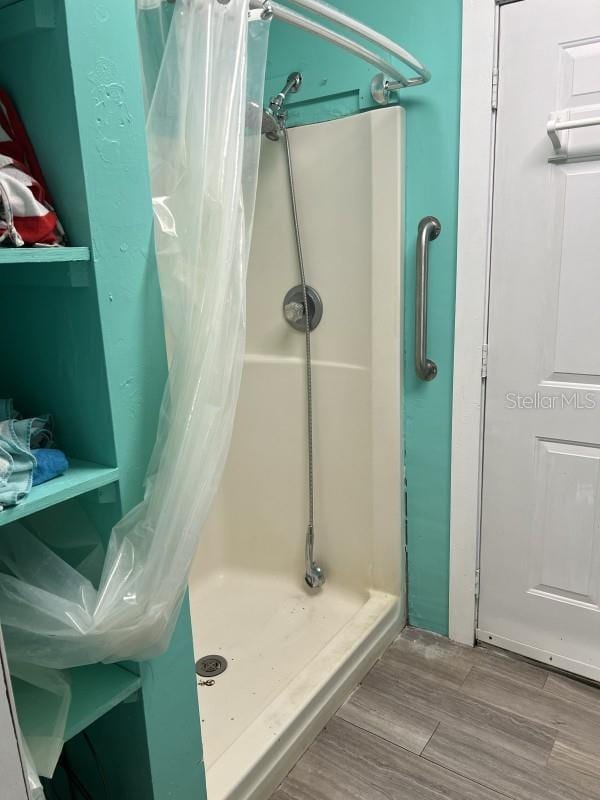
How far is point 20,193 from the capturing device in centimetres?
69

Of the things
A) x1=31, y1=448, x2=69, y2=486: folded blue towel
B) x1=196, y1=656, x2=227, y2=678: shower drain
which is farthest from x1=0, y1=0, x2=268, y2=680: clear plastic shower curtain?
x1=196, y1=656, x2=227, y2=678: shower drain

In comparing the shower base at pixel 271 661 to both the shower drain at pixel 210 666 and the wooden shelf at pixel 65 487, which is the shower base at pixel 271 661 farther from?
the wooden shelf at pixel 65 487

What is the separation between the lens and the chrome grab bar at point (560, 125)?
4.04 ft

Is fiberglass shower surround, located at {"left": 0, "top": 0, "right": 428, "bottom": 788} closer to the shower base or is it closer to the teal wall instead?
the shower base

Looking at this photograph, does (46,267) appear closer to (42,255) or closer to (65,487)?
(42,255)

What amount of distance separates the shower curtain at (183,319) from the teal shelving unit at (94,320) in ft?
0.15

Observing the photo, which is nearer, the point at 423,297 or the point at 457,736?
the point at 457,736

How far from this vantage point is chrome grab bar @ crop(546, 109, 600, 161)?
1230 mm

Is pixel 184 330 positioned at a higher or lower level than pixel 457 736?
higher

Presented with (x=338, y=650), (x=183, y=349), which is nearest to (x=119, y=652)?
(x=183, y=349)

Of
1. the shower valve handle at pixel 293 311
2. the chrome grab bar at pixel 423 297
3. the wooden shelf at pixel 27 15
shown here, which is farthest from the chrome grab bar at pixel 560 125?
the wooden shelf at pixel 27 15

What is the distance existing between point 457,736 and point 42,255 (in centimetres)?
141

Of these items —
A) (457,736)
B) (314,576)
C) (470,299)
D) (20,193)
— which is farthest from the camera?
(314,576)

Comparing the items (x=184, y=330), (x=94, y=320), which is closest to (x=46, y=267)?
(x=94, y=320)
